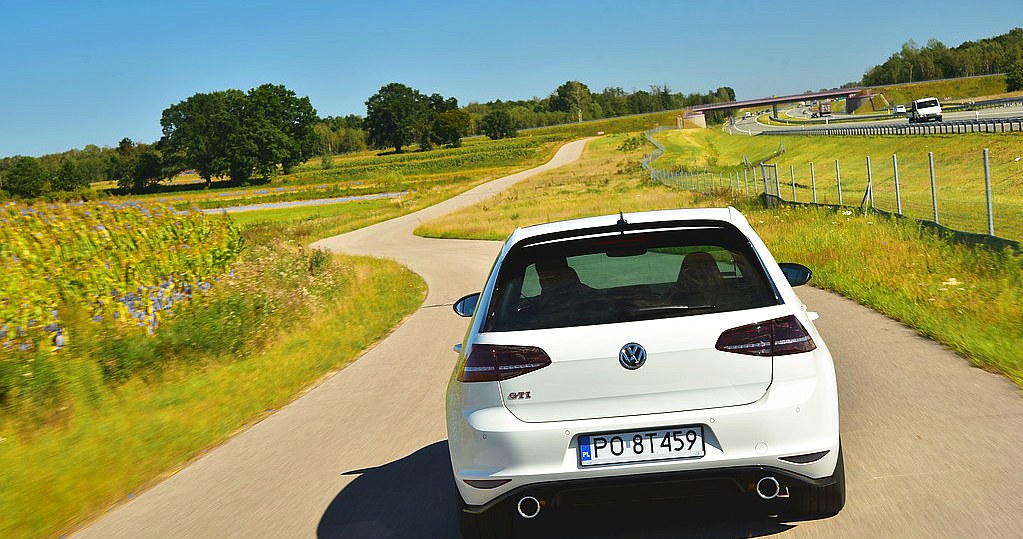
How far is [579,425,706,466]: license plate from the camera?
4133 mm

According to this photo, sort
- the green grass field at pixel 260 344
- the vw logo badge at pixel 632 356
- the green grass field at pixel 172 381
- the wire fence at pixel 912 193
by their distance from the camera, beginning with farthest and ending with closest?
the wire fence at pixel 912 193
the green grass field at pixel 260 344
the green grass field at pixel 172 381
the vw logo badge at pixel 632 356

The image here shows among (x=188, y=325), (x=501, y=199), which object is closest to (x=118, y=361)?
(x=188, y=325)

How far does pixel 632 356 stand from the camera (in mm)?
4125

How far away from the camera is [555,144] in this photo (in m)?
172

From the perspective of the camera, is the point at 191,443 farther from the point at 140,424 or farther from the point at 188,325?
the point at 188,325

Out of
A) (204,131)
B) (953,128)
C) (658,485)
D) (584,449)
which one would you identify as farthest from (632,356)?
(204,131)

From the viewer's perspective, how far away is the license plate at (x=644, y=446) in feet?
13.6

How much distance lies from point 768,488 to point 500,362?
1227 mm

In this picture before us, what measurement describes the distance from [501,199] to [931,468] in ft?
195

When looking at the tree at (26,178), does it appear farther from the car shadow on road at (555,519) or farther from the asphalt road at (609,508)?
the car shadow on road at (555,519)

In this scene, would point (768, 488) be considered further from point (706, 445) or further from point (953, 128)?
point (953, 128)

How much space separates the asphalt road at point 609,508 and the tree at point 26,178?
40.8ft

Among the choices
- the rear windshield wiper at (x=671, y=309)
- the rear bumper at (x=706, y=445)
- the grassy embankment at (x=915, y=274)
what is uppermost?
the rear windshield wiper at (x=671, y=309)

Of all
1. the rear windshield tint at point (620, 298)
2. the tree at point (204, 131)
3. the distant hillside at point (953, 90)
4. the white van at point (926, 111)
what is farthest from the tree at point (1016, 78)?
the rear windshield tint at point (620, 298)
